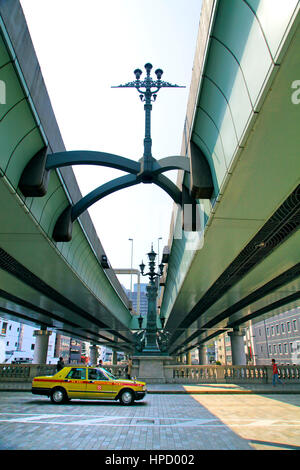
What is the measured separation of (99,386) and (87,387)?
1.49ft

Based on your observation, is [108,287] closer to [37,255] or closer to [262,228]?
[37,255]

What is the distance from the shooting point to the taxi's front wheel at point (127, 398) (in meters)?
12.0

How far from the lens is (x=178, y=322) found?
3406 centimetres

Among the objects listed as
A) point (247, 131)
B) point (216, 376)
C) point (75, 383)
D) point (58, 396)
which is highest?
point (247, 131)

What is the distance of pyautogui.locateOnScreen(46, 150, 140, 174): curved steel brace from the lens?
318 inches

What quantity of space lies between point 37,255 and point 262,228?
8.86 meters

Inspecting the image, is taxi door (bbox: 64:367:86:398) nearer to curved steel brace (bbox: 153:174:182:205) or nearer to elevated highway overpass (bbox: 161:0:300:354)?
elevated highway overpass (bbox: 161:0:300:354)

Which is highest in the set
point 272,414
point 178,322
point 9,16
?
point 9,16

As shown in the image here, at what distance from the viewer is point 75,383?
1235 cm

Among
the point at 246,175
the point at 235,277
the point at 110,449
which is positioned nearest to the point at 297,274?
the point at 235,277

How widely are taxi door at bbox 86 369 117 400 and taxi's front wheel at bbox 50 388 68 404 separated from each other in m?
0.92

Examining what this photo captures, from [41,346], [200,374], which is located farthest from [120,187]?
[41,346]

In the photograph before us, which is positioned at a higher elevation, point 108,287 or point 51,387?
point 108,287

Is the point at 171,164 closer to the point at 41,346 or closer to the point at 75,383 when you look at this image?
the point at 75,383
